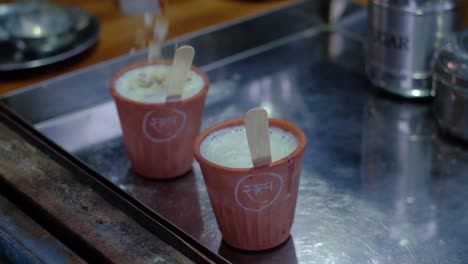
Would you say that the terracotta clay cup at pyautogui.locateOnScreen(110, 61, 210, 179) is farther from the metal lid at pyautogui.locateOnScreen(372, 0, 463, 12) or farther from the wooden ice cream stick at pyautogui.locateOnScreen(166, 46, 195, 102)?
the metal lid at pyautogui.locateOnScreen(372, 0, 463, 12)

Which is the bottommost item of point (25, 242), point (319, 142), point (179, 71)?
point (319, 142)

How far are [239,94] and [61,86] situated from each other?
1.06 ft

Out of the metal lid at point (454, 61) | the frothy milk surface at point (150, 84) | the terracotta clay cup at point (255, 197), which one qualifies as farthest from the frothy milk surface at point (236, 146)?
the metal lid at point (454, 61)

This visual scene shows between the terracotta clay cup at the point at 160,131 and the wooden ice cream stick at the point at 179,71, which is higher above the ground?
the wooden ice cream stick at the point at 179,71

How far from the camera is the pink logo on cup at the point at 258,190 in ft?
2.79

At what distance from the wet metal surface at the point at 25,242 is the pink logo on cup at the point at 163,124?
21cm

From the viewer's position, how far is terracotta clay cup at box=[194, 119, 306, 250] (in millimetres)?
854

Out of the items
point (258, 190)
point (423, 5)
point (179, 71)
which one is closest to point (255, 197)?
point (258, 190)

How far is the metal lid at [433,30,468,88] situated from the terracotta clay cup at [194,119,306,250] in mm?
331

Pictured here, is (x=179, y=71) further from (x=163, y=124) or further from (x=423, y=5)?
(x=423, y=5)

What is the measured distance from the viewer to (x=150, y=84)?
1076 mm

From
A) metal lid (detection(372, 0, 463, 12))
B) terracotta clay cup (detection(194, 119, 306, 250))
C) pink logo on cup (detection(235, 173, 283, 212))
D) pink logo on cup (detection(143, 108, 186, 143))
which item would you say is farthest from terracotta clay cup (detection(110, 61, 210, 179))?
metal lid (detection(372, 0, 463, 12))

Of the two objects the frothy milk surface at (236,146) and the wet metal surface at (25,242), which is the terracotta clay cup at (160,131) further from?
the wet metal surface at (25,242)

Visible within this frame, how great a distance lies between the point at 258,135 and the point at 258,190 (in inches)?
2.8
